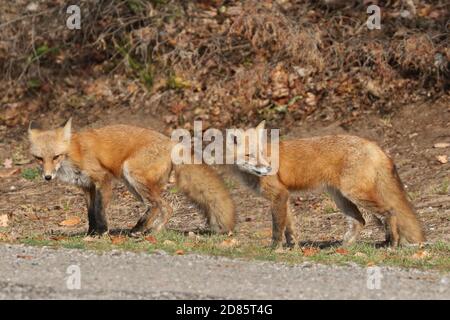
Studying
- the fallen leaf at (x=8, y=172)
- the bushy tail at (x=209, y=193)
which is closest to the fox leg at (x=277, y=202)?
the bushy tail at (x=209, y=193)

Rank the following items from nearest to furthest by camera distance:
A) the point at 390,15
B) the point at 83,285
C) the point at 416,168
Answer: the point at 83,285
the point at 416,168
the point at 390,15

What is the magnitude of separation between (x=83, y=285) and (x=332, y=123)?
900cm

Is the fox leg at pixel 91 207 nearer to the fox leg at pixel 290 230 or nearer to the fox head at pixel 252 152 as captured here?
the fox head at pixel 252 152

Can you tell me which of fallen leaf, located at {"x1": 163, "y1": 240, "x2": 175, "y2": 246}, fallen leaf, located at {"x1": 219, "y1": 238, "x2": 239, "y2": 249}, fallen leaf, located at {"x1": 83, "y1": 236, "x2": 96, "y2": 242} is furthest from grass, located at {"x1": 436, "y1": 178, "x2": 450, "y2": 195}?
fallen leaf, located at {"x1": 83, "y1": 236, "x2": 96, "y2": 242}

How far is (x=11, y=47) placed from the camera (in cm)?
1769

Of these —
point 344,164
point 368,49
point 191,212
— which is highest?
point 368,49

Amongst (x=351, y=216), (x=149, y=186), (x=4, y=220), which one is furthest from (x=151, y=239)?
(x=4, y=220)

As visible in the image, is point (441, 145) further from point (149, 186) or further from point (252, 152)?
point (149, 186)

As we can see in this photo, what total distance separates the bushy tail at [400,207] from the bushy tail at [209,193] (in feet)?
5.86

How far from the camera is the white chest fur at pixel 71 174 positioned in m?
10.5

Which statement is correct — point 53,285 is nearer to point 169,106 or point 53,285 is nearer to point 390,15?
point 169,106

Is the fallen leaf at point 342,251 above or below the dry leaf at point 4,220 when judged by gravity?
above
